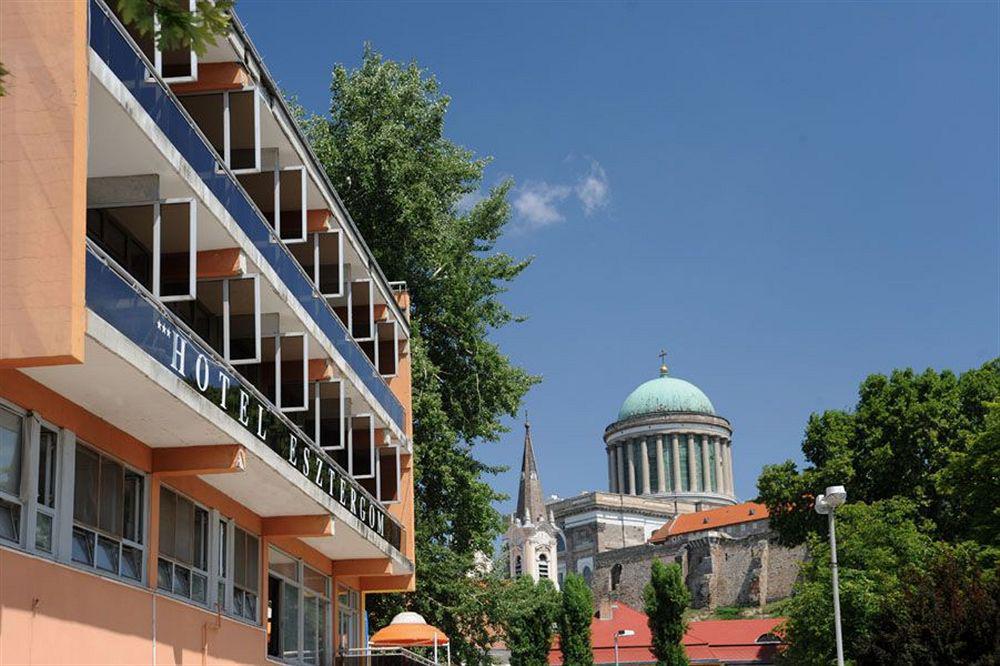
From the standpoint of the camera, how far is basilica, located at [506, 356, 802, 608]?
436 feet

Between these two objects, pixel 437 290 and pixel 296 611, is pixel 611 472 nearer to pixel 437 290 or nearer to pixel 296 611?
pixel 437 290

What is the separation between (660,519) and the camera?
154 metres

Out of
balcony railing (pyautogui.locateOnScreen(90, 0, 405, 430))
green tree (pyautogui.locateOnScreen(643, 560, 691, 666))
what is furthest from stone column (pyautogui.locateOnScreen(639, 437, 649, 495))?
balcony railing (pyautogui.locateOnScreen(90, 0, 405, 430))

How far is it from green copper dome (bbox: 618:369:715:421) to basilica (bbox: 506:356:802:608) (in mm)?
112

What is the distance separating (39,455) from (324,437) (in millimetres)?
12499

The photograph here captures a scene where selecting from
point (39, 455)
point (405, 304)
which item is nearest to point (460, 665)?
point (405, 304)

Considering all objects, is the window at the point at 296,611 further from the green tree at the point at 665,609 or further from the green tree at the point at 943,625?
the green tree at the point at 665,609

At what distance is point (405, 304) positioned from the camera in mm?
32469

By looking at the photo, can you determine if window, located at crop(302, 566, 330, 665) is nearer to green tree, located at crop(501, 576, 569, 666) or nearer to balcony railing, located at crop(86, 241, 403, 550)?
balcony railing, located at crop(86, 241, 403, 550)

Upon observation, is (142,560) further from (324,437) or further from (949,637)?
(949,637)

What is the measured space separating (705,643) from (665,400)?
6151 cm

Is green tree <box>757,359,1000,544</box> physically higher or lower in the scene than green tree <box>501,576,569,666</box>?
higher

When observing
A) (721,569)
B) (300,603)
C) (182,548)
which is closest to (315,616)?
(300,603)

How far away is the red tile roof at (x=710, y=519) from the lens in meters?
137
